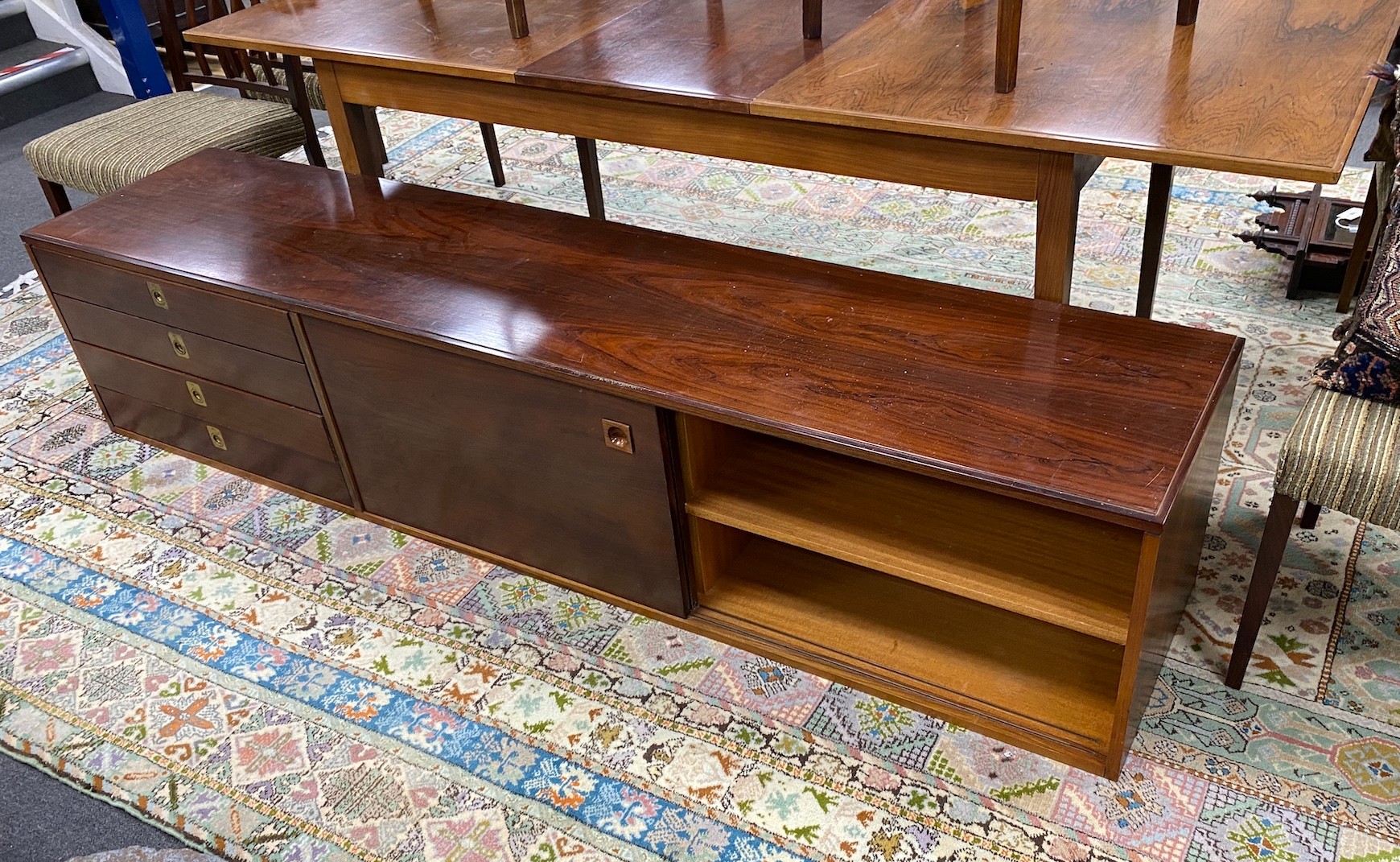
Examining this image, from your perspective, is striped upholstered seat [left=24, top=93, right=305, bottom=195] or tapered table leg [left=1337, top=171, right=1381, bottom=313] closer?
tapered table leg [left=1337, top=171, right=1381, bottom=313]

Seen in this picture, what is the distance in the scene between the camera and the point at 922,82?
1704 millimetres

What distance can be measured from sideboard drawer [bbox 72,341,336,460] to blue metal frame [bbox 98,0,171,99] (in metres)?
1.93

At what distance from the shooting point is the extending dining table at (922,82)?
1.51 meters

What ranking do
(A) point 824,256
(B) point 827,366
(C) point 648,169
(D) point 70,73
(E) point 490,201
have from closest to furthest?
(B) point 827,366
(E) point 490,201
(A) point 824,256
(C) point 648,169
(D) point 70,73

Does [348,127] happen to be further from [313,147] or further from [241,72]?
[241,72]

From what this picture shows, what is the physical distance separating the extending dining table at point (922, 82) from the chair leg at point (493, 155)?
0.94 meters

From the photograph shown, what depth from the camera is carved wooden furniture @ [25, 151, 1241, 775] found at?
1.51 metres

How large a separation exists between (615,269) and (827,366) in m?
0.48

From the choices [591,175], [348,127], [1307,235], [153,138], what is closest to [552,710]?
[348,127]

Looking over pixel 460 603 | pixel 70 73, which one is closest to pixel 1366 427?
pixel 460 603

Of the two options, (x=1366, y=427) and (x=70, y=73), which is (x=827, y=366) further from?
(x=70, y=73)

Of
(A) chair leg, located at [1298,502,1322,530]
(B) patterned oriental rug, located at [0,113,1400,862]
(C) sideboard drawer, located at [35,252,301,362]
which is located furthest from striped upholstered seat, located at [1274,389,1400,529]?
(C) sideboard drawer, located at [35,252,301,362]

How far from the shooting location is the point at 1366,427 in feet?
4.91

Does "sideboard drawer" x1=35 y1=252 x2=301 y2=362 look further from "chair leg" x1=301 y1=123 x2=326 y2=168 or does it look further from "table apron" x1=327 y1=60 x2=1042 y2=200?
"chair leg" x1=301 y1=123 x2=326 y2=168
